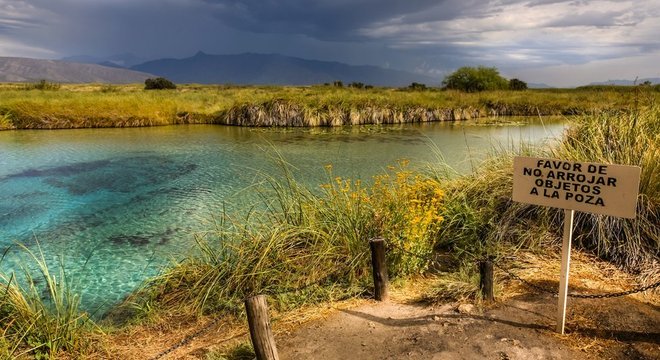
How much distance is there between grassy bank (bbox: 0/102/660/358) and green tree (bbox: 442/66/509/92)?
47.1 metres

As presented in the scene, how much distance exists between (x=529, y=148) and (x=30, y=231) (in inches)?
374

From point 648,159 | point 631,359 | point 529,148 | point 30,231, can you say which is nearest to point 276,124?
point 30,231

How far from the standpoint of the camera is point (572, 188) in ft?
12.0

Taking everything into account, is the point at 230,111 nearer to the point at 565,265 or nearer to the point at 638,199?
the point at 638,199

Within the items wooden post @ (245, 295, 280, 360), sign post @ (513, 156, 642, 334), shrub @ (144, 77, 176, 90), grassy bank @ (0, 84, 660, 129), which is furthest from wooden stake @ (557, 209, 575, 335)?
shrub @ (144, 77, 176, 90)

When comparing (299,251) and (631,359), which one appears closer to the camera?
(631,359)

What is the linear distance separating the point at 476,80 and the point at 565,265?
52642 mm

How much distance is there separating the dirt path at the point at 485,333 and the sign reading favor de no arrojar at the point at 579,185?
1226 millimetres

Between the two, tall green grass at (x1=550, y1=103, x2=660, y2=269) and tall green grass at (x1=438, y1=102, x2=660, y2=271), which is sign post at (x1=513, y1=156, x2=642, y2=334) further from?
tall green grass at (x1=550, y1=103, x2=660, y2=269)

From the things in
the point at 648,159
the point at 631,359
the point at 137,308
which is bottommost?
the point at 137,308

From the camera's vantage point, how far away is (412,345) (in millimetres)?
3920

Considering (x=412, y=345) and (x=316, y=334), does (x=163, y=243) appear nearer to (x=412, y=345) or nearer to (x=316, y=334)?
(x=316, y=334)

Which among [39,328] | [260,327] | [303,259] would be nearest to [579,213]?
[303,259]

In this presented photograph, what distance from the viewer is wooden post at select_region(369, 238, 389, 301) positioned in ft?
15.0
